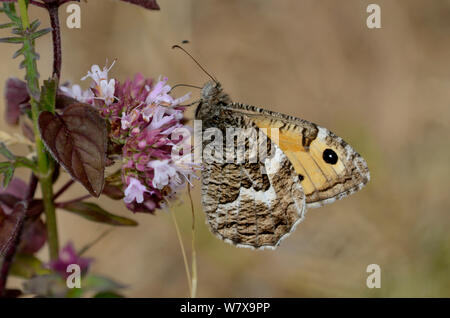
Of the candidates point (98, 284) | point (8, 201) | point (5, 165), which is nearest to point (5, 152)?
point (5, 165)

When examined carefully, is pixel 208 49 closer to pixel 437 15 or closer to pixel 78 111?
pixel 437 15

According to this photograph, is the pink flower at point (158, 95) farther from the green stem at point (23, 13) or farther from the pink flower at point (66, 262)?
the pink flower at point (66, 262)

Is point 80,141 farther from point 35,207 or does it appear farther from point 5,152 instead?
point 35,207

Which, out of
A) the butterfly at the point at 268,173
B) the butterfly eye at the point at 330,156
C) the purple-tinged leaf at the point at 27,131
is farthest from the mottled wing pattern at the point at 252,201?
the purple-tinged leaf at the point at 27,131

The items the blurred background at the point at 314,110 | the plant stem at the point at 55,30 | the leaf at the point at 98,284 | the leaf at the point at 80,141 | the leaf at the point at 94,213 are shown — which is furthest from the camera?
the blurred background at the point at 314,110

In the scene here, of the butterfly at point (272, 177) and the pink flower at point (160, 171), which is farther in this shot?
the butterfly at point (272, 177)

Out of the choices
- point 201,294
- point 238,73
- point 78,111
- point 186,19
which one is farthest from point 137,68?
point 78,111
